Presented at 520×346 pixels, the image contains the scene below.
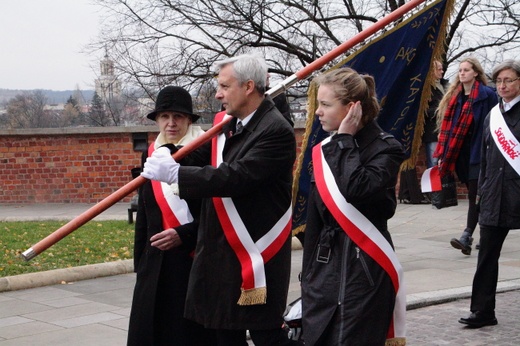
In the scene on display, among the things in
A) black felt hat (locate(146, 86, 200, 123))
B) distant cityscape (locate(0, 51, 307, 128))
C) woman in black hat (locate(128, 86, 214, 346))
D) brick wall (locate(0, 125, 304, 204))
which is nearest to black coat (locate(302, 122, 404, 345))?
woman in black hat (locate(128, 86, 214, 346))

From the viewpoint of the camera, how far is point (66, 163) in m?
18.2

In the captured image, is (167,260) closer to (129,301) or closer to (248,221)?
(248,221)

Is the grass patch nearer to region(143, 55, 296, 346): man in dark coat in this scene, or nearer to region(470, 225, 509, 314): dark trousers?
region(470, 225, 509, 314): dark trousers

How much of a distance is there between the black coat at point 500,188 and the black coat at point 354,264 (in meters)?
2.43

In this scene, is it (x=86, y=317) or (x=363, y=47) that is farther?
(x=86, y=317)

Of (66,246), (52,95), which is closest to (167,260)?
(66,246)

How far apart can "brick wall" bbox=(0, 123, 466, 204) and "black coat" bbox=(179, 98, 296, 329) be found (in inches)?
546

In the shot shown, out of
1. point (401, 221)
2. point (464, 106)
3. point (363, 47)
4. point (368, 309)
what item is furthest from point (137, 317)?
point (401, 221)

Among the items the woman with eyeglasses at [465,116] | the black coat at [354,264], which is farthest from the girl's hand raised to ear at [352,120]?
the woman with eyeglasses at [465,116]

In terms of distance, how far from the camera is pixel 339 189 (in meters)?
3.59

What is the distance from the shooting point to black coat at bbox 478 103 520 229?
587 cm

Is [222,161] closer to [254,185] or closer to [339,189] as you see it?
[254,185]

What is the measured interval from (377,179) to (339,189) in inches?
7.1

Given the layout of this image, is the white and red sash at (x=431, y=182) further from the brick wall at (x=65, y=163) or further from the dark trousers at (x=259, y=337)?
the brick wall at (x=65, y=163)
